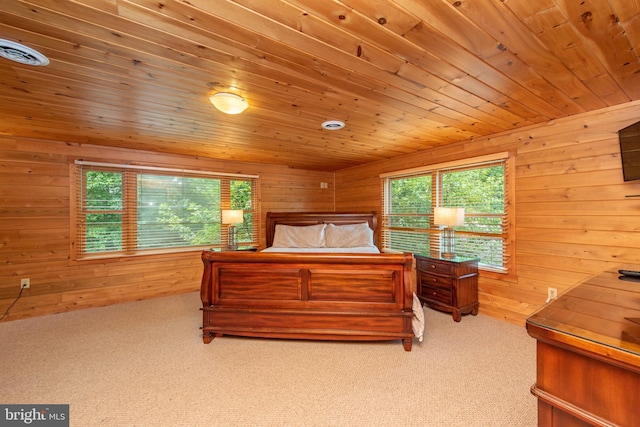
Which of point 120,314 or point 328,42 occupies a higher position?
point 328,42

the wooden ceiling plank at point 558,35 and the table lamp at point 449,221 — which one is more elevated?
the wooden ceiling plank at point 558,35

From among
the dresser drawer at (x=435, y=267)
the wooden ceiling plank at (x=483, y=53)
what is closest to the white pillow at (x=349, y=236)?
the dresser drawer at (x=435, y=267)

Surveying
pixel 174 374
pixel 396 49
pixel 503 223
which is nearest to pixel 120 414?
pixel 174 374

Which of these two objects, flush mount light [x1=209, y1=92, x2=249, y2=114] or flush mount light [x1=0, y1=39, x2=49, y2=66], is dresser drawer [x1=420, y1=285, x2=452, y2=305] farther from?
flush mount light [x1=0, y1=39, x2=49, y2=66]

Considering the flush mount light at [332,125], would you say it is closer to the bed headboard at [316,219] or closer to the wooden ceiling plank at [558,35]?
the wooden ceiling plank at [558,35]

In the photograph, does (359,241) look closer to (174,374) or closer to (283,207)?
(283,207)

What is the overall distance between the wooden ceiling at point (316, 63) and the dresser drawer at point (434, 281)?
1.74 metres

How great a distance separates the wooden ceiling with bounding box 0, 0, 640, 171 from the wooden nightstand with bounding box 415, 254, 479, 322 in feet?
5.13

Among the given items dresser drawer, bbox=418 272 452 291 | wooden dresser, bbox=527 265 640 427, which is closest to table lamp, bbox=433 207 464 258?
dresser drawer, bbox=418 272 452 291

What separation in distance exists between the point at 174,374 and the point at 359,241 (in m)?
2.98

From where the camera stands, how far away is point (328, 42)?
1.50 meters

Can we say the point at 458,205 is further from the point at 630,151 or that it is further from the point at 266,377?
the point at 266,377

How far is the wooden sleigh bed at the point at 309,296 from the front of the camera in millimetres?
2492

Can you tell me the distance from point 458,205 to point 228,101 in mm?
3118
